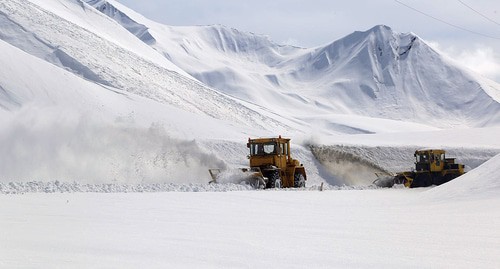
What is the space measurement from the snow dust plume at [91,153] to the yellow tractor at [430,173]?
9.45 m

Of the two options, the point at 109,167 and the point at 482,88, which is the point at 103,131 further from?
the point at 482,88

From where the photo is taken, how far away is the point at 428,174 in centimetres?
2894

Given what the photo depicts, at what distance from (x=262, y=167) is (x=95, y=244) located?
61.3 ft

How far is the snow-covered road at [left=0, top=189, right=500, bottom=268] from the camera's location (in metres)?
5.73

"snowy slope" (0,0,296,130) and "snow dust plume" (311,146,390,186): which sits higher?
"snowy slope" (0,0,296,130)

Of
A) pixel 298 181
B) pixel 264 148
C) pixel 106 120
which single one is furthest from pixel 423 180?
pixel 106 120

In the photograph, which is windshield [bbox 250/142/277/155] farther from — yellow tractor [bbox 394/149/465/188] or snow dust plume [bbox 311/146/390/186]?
snow dust plume [bbox 311/146/390/186]

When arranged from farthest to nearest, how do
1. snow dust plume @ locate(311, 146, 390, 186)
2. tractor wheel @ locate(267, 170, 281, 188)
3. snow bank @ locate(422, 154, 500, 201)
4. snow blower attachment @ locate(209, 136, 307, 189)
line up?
snow dust plume @ locate(311, 146, 390, 186) < snow blower attachment @ locate(209, 136, 307, 189) < tractor wheel @ locate(267, 170, 281, 188) < snow bank @ locate(422, 154, 500, 201)

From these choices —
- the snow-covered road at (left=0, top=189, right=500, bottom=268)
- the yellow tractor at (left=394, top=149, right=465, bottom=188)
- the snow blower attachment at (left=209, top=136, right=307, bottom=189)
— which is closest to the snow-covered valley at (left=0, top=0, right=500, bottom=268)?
the snow-covered road at (left=0, top=189, right=500, bottom=268)

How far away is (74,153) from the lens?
94.4 feet

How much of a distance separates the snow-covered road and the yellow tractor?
668 inches

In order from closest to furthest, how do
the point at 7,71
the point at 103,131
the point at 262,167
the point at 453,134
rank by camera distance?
the point at 262,167, the point at 103,131, the point at 7,71, the point at 453,134

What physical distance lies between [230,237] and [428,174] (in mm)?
23217

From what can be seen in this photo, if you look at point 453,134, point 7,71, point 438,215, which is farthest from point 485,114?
point 438,215
